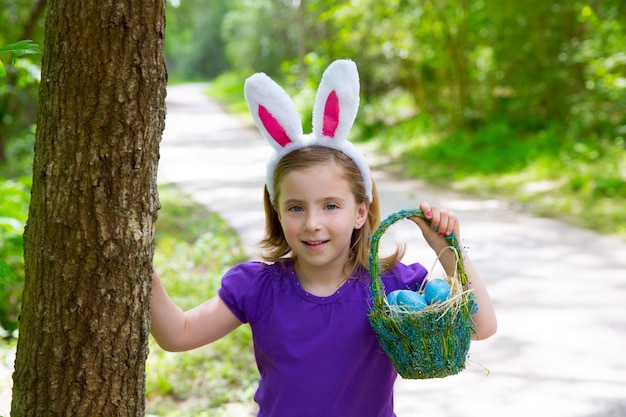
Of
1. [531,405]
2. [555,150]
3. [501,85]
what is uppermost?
[501,85]

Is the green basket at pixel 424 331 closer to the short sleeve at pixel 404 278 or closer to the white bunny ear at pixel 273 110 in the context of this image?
the short sleeve at pixel 404 278

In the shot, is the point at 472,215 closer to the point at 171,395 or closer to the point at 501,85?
the point at 171,395

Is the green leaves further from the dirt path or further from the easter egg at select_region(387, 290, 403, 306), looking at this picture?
the dirt path

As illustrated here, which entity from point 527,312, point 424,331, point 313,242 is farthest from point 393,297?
point 527,312

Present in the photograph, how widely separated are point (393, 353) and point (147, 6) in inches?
41.4

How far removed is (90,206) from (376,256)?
0.74 meters

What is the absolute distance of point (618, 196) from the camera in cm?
778

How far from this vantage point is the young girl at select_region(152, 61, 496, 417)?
201cm

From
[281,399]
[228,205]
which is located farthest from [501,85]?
[281,399]

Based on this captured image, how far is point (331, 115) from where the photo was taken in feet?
6.82

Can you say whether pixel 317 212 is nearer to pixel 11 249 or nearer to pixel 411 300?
pixel 411 300

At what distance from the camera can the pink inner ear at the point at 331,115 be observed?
205 cm

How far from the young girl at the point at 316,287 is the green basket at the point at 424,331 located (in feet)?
0.54

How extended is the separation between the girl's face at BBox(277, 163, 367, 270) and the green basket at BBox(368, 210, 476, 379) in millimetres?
158
